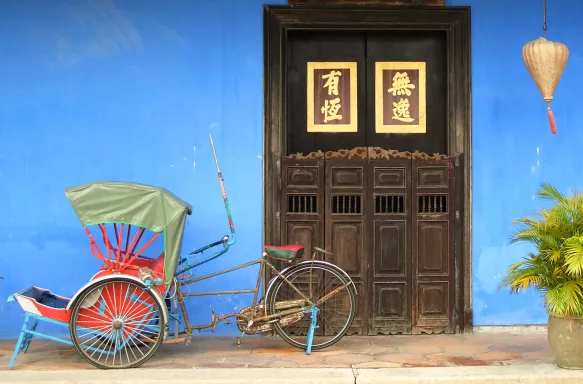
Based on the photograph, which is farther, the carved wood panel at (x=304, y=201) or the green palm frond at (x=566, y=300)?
the carved wood panel at (x=304, y=201)

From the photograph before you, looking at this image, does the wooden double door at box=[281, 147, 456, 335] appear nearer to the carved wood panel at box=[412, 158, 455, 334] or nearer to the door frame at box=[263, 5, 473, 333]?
the carved wood panel at box=[412, 158, 455, 334]

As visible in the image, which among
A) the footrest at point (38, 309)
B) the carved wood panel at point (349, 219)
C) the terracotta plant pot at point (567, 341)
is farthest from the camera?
the carved wood panel at point (349, 219)

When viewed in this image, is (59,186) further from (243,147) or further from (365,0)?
(365,0)

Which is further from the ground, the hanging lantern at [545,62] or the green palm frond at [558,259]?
the hanging lantern at [545,62]

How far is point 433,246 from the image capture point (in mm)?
7926

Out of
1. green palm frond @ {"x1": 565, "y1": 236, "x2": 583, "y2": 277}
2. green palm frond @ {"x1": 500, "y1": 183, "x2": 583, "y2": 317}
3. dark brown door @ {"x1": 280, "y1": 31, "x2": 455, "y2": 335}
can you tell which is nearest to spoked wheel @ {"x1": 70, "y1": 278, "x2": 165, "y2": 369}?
dark brown door @ {"x1": 280, "y1": 31, "x2": 455, "y2": 335}

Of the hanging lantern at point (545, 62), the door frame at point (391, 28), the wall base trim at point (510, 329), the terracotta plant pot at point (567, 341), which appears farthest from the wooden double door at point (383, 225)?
the terracotta plant pot at point (567, 341)

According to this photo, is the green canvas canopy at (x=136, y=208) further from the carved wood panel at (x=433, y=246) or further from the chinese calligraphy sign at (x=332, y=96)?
the carved wood panel at (x=433, y=246)

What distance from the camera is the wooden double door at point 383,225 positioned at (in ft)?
25.8

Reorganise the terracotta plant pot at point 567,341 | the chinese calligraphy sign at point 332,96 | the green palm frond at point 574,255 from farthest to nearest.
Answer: the chinese calligraphy sign at point 332,96 → the terracotta plant pot at point 567,341 → the green palm frond at point 574,255

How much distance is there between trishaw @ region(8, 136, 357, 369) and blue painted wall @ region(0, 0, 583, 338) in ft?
2.78

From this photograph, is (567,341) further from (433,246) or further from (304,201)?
(304,201)

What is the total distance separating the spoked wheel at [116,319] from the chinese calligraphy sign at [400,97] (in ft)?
10.7

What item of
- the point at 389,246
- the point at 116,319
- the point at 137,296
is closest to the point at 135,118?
the point at 137,296
